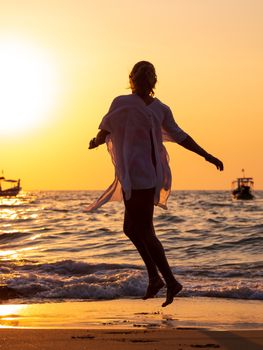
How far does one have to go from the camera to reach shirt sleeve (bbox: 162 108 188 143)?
6191 mm

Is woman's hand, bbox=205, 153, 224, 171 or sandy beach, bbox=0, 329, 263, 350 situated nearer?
sandy beach, bbox=0, 329, 263, 350

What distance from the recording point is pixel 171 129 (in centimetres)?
621

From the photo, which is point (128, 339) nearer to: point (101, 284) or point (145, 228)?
point (145, 228)

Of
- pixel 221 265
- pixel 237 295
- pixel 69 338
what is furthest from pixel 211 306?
pixel 221 265

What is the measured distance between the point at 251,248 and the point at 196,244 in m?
1.82

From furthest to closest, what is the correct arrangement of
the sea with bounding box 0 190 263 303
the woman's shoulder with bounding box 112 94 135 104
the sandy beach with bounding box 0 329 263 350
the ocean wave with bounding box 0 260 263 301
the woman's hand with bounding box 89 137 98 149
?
1. the sea with bounding box 0 190 263 303
2. the ocean wave with bounding box 0 260 263 301
3. the woman's hand with bounding box 89 137 98 149
4. the woman's shoulder with bounding box 112 94 135 104
5. the sandy beach with bounding box 0 329 263 350

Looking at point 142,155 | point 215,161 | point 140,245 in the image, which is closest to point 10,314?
point 140,245

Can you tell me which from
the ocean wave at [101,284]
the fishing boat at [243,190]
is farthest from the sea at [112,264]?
the fishing boat at [243,190]

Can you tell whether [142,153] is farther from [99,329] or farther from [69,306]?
[69,306]

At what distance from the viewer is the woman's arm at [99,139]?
6113 mm

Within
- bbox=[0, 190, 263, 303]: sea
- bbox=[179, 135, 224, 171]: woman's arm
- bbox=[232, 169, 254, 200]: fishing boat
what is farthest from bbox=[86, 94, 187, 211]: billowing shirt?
bbox=[232, 169, 254, 200]: fishing boat

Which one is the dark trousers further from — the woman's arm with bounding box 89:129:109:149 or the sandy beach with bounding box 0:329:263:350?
the sandy beach with bounding box 0:329:263:350

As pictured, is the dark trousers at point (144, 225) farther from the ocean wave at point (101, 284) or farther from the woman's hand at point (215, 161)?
the ocean wave at point (101, 284)

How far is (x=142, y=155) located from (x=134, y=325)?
1.43 metres
